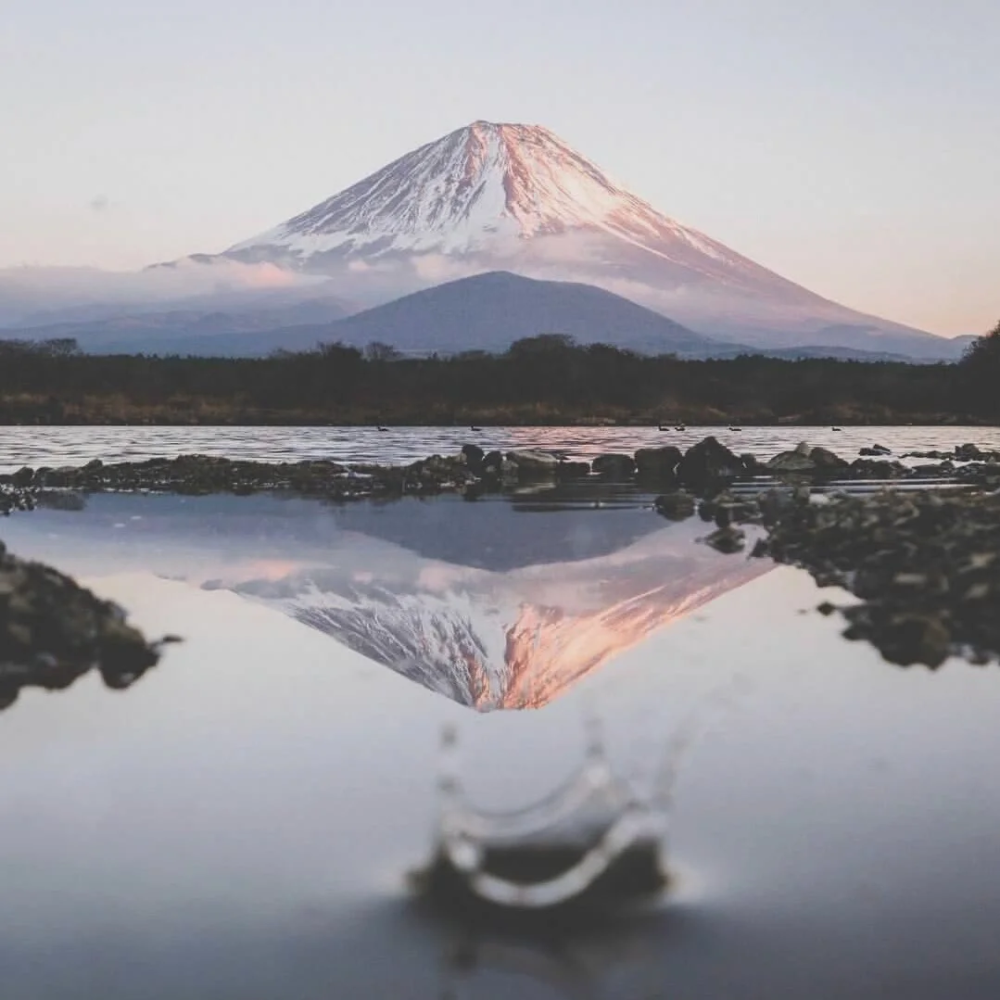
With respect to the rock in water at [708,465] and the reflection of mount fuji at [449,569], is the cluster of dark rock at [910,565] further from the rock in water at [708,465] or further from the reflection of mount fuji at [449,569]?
the rock in water at [708,465]

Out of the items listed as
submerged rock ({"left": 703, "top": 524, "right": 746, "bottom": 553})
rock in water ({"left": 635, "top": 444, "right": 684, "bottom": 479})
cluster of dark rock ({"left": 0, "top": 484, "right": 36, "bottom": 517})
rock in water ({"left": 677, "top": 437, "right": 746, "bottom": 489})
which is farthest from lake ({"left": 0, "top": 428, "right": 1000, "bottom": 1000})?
rock in water ({"left": 635, "top": 444, "right": 684, "bottom": 479})

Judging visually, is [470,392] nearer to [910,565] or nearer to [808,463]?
[808,463]

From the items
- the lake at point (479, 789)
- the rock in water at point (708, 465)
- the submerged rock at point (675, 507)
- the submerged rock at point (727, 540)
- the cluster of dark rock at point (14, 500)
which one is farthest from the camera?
the rock in water at point (708, 465)

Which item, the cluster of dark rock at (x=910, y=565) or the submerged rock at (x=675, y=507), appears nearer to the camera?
the cluster of dark rock at (x=910, y=565)

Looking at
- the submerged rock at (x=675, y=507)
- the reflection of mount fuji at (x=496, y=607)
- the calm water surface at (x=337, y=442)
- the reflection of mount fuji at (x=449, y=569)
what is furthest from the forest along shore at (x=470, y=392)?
the reflection of mount fuji at (x=496, y=607)

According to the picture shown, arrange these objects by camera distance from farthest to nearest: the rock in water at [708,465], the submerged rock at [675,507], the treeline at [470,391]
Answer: the treeline at [470,391] → the rock in water at [708,465] → the submerged rock at [675,507]

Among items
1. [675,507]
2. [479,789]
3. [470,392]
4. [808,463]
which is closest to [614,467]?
[808,463]

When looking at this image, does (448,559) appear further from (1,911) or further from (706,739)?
(1,911)
